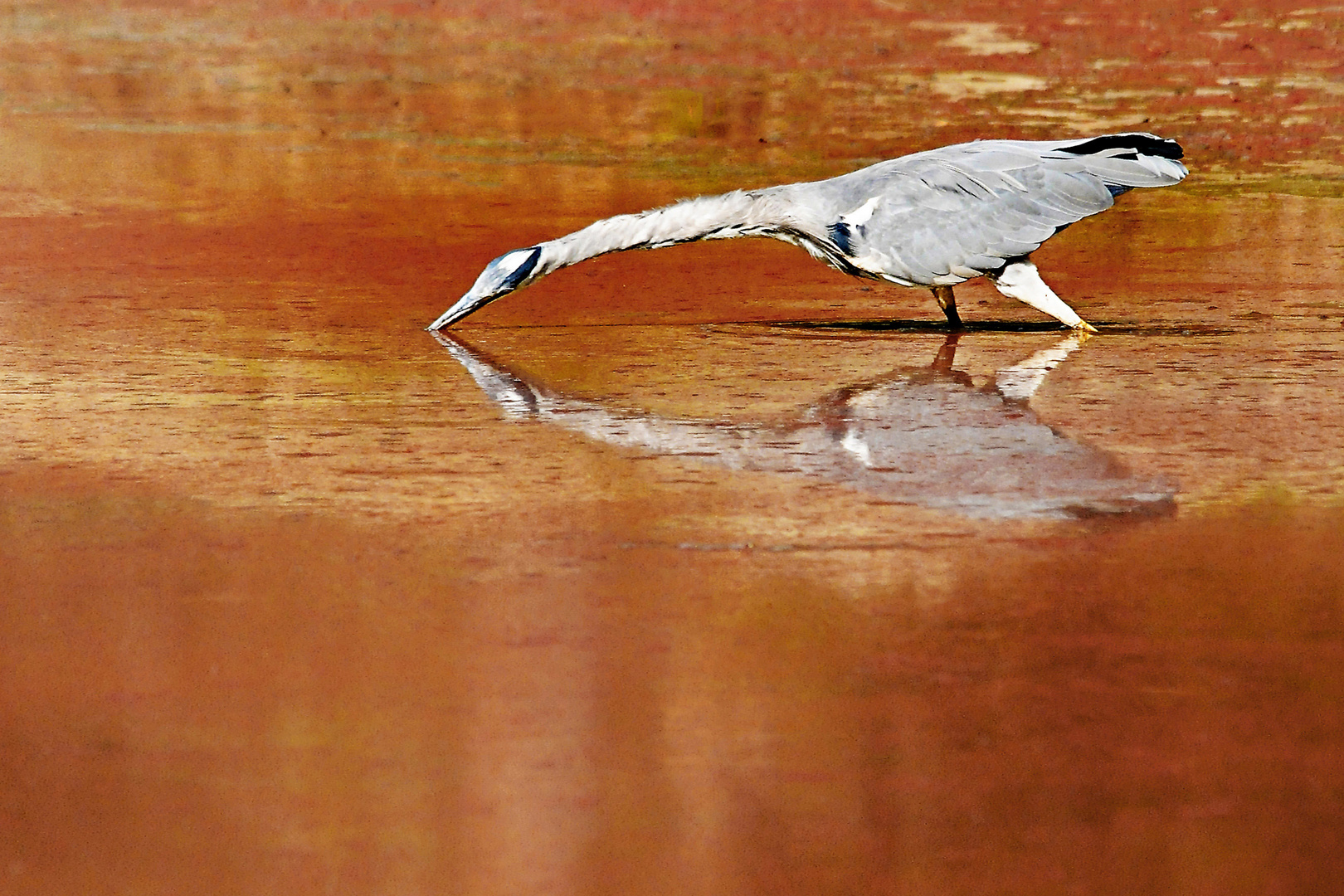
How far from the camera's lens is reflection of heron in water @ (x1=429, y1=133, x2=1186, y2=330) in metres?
7.87

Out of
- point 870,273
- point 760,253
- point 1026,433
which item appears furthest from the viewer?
point 760,253

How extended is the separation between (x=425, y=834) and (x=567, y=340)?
5068 millimetres

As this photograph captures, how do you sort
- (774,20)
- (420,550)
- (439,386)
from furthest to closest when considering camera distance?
(774,20) → (439,386) → (420,550)

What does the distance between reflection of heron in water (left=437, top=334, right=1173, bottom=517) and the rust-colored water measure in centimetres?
3

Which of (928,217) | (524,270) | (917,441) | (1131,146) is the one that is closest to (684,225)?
(524,270)

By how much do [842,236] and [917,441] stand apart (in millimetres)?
1682

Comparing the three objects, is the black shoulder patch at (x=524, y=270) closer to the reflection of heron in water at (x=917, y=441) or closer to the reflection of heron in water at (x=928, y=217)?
the reflection of heron in water at (x=928, y=217)

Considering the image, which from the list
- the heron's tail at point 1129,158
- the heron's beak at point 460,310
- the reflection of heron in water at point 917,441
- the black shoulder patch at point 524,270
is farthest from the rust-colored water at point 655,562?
the heron's tail at point 1129,158

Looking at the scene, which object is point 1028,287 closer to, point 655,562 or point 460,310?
point 460,310

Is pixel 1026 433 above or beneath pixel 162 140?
beneath

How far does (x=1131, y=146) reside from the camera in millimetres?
8289

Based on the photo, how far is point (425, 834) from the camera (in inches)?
139

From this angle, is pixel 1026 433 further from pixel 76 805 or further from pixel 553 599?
pixel 76 805

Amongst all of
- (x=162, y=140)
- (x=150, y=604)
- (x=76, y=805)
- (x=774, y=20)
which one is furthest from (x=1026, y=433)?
(x=774, y=20)
